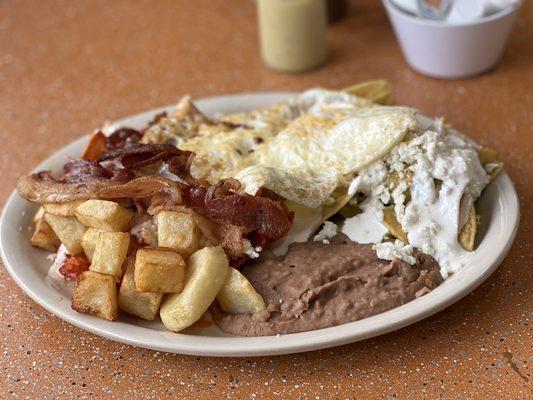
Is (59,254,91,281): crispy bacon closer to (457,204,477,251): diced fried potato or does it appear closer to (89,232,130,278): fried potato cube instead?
(89,232,130,278): fried potato cube

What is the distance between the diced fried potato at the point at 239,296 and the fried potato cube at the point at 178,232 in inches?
3.9

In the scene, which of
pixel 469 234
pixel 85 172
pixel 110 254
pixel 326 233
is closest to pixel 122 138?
pixel 85 172

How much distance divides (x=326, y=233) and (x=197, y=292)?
1.06 feet

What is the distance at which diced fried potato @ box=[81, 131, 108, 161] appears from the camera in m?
1.92

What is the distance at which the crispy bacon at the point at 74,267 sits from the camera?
1685 mm

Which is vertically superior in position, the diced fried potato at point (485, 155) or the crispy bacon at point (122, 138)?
the crispy bacon at point (122, 138)

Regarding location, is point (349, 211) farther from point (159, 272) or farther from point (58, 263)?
point (58, 263)

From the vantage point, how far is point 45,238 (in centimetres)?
177

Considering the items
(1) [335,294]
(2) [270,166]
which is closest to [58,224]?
(2) [270,166]

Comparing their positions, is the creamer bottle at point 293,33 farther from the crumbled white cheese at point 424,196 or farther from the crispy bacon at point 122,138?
the crumbled white cheese at point 424,196

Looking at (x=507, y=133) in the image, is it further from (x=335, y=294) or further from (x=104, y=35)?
(x=104, y=35)

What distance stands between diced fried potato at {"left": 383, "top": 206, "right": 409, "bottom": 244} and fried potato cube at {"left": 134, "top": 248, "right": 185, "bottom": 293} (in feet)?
1.43

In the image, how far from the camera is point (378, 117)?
5.71 ft

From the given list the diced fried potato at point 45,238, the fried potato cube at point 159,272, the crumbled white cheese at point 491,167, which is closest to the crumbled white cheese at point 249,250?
the fried potato cube at point 159,272
